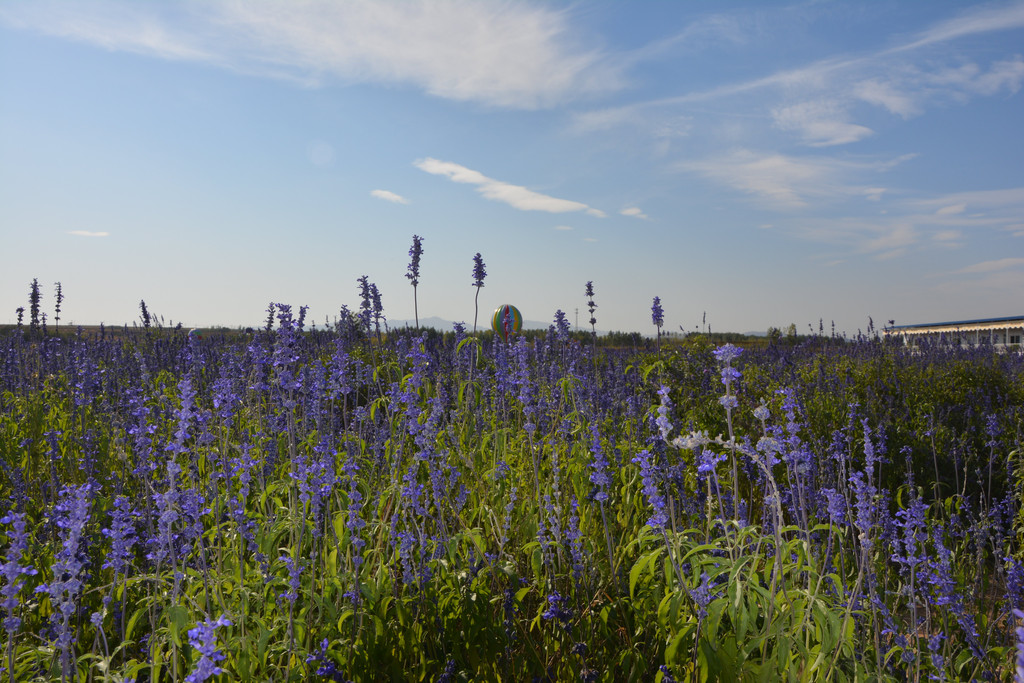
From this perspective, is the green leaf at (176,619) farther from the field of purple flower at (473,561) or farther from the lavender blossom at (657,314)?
the lavender blossom at (657,314)

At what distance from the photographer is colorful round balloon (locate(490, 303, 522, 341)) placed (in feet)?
29.5

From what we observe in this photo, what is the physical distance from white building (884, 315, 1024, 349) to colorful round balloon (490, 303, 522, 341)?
6.52m

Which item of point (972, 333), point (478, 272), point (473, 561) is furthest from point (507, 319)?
point (972, 333)

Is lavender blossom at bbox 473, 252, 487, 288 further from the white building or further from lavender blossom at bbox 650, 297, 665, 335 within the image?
the white building

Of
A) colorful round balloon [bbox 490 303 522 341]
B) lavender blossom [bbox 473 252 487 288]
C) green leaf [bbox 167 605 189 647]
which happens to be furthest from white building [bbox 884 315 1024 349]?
green leaf [bbox 167 605 189 647]

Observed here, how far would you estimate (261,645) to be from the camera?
185 centimetres

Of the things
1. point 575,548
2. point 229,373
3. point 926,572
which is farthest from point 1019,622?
point 229,373

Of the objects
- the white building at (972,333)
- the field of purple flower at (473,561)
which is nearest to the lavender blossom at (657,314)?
the field of purple flower at (473,561)

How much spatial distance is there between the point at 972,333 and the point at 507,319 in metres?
18.5

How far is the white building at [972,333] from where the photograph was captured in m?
12.8

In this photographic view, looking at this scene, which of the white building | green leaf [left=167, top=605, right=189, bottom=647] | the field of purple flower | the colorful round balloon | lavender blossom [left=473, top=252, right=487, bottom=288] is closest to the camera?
green leaf [left=167, top=605, right=189, bottom=647]

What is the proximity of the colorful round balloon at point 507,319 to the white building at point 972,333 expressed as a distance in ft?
21.4

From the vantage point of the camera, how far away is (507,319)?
10117 mm

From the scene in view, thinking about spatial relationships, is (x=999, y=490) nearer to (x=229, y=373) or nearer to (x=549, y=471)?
(x=549, y=471)
